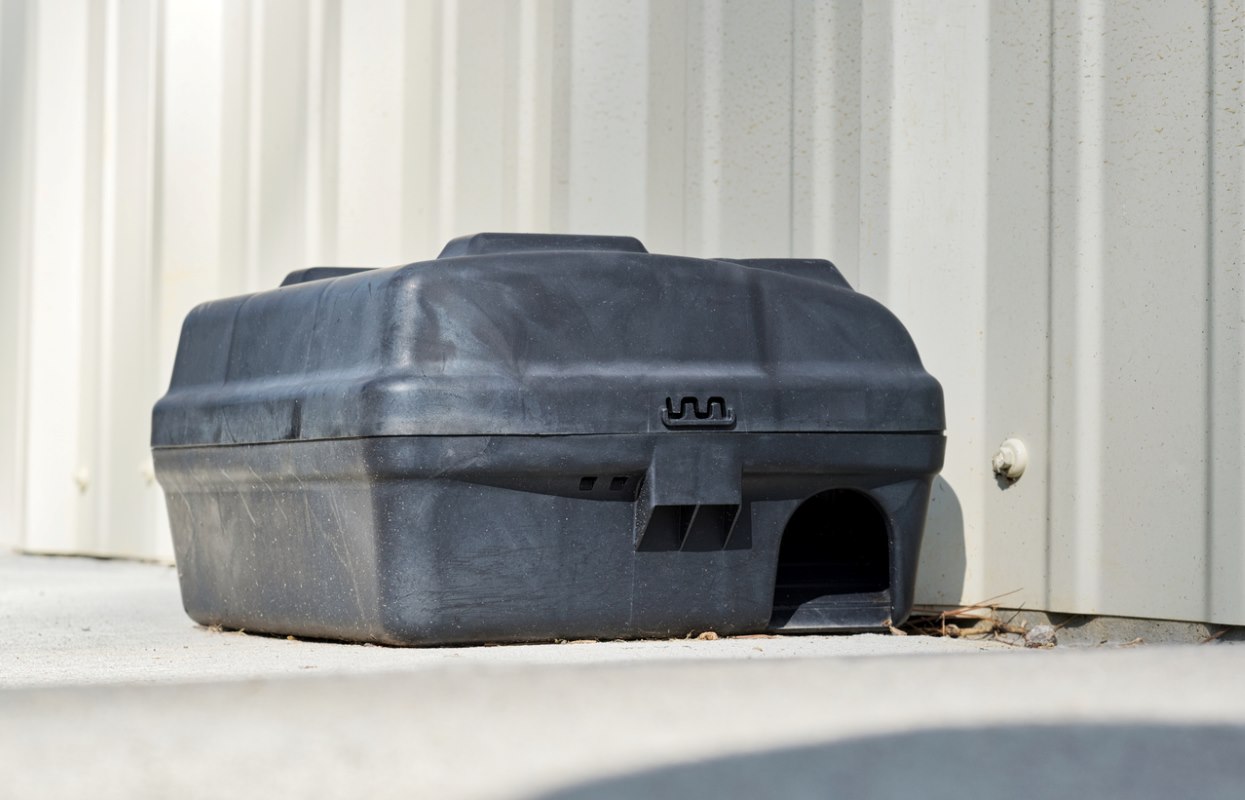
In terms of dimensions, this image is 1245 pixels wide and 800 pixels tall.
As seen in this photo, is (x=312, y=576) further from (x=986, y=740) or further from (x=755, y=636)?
(x=986, y=740)

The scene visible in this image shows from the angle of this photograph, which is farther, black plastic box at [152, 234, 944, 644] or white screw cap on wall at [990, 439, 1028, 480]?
white screw cap on wall at [990, 439, 1028, 480]

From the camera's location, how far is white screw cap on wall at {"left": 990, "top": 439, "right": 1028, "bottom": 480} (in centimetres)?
271

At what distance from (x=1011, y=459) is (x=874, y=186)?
0.59 metres

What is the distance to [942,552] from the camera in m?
2.88

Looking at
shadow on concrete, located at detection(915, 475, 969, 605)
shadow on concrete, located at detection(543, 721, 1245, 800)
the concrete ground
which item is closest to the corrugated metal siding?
shadow on concrete, located at detection(915, 475, 969, 605)

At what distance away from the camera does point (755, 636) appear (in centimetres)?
251

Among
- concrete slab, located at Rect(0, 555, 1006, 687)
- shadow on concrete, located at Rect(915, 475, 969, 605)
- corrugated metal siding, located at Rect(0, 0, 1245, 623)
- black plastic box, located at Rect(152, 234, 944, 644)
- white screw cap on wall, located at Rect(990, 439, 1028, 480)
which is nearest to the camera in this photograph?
concrete slab, located at Rect(0, 555, 1006, 687)

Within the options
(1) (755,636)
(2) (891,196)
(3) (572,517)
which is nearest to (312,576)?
(3) (572,517)

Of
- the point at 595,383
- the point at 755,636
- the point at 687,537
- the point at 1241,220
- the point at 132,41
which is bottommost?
the point at 755,636

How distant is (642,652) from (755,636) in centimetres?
34

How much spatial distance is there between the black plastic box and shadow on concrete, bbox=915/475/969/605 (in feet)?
0.80

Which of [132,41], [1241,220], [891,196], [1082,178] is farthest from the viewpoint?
[132,41]

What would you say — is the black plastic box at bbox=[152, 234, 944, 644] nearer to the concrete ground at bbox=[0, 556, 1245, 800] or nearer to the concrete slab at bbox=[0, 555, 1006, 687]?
the concrete slab at bbox=[0, 555, 1006, 687]

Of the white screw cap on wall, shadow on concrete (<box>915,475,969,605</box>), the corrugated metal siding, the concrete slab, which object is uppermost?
the corrugated metal siding
